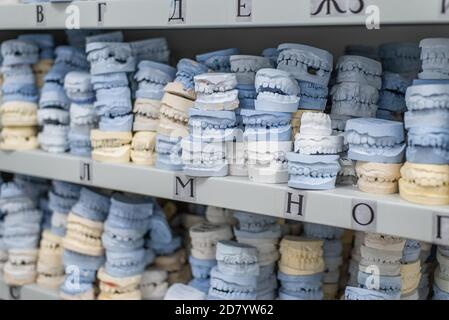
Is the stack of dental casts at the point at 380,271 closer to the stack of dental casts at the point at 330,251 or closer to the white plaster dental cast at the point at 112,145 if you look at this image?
the stack of dental casts at the point at 330,251

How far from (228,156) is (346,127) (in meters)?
0.25

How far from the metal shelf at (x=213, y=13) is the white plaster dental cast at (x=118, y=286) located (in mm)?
590

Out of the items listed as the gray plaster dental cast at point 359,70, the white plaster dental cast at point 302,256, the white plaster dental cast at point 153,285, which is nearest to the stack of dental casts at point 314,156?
the gray plaster dental cast at point 359,70

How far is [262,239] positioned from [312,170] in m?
0.30

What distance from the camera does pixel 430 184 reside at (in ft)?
3.21

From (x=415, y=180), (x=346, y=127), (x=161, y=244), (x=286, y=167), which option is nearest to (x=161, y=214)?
(x=161, y=244)

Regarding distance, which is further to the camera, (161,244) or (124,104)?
(161,244)

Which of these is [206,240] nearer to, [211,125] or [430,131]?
[211,125]

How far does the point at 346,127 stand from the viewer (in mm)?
1088

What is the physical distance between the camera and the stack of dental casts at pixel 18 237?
5.13ft

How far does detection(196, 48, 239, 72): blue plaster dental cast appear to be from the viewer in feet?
4.15

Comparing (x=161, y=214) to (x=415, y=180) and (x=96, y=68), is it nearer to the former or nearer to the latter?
(x=96, y=68)

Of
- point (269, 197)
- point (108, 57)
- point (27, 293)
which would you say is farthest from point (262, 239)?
point (27, 293)

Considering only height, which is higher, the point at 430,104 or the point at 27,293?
the point at 430,104
